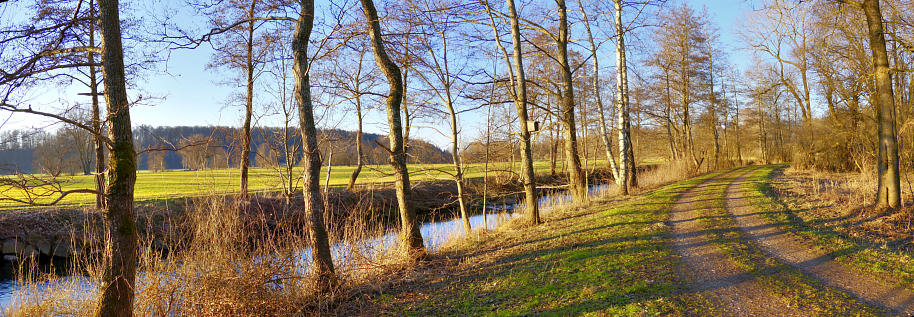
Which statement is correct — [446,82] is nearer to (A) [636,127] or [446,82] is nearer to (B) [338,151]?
(B) [338,151]

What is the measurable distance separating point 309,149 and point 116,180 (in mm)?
2001

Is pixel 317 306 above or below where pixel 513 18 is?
below

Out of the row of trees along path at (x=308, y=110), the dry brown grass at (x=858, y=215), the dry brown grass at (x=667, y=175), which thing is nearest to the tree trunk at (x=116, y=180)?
the row of trees along path at (x=308, y=110)

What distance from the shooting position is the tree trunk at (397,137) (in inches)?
271

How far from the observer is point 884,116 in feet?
27.9

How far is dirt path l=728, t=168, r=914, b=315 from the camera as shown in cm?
436

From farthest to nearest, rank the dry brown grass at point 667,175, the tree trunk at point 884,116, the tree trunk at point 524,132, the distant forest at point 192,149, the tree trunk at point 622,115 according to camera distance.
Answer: the dry brown grass at point 667,175 < the tree trunk at point 622,115 < the tree trunk at point 524,132 < the tree trunk at point 884,116 < the distant forest at point 192,149

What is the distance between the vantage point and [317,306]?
5.44m

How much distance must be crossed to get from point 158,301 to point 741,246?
25.6ft

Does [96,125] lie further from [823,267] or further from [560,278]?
[823,267]

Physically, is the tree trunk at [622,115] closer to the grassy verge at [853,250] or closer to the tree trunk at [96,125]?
the grassy verge at [853,250]

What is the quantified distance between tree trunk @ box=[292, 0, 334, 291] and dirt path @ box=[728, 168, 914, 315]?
19.6 feet

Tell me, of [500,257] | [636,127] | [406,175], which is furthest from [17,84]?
[636,127]

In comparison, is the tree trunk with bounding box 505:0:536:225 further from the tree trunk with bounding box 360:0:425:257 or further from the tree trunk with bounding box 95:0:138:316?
the tree trunk with bounding box 95:0:138:316
